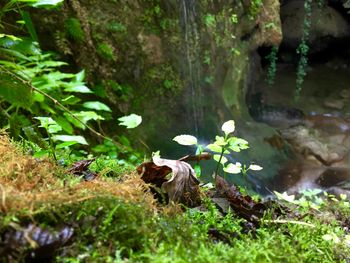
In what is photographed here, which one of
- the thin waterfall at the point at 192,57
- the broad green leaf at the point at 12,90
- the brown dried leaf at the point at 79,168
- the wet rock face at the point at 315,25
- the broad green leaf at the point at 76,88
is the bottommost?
the wet rock face at the point at 315,25

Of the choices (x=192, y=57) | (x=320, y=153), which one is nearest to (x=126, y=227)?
(x=192, y=57)

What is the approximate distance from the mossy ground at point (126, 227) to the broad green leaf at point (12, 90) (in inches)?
28.9

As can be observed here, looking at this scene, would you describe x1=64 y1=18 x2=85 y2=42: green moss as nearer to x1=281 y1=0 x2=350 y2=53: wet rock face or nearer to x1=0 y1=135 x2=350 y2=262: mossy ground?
x1=0 y1=135 x2=350 y2=262: mossy ground

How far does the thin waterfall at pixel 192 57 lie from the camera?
18.6 ft

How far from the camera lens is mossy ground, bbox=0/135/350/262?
827mm

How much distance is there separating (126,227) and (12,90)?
4.09 ft

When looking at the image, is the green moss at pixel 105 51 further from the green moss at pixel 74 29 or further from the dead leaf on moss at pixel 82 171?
the dead leaf on moss at pixel 82 171

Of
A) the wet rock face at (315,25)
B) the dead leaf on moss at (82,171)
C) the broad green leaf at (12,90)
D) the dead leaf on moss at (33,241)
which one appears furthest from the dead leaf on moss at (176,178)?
the wet rock face at (315,25)

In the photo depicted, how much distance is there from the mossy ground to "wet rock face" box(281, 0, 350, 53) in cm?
1100

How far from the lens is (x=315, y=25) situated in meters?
11.2

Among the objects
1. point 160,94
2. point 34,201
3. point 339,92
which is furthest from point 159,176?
point 339,92

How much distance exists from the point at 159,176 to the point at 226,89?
5779 mm

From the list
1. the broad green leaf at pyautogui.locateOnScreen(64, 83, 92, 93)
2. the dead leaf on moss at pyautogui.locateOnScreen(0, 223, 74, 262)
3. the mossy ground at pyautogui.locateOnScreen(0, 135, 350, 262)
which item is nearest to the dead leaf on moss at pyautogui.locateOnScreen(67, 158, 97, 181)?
the mossy ground at pyautogui.locateOnScreen(0, 135, 350, 262)

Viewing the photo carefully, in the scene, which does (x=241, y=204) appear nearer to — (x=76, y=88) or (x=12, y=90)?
(x=12, y=90)
